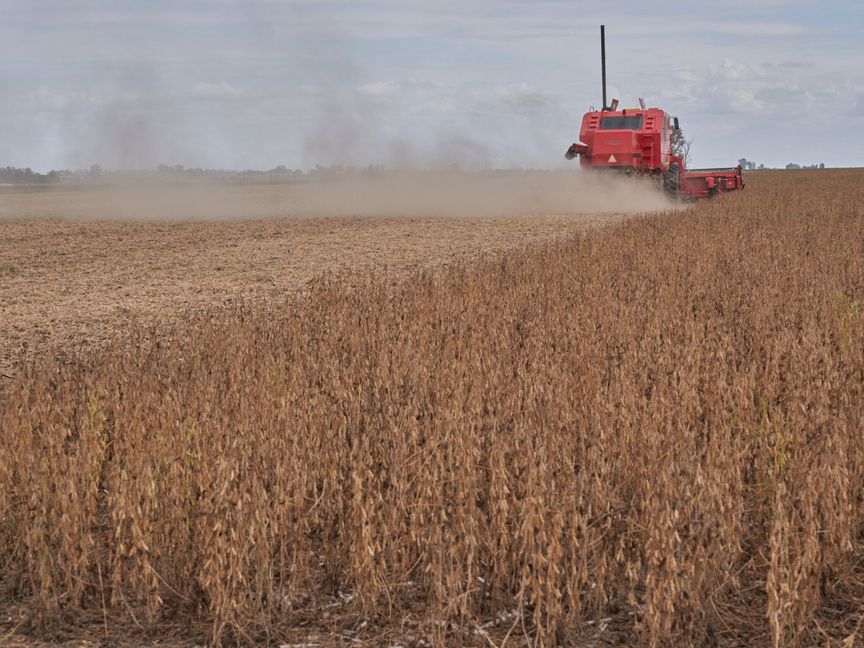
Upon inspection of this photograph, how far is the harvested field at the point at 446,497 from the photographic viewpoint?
339 cm

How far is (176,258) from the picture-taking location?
Result: 15.7m

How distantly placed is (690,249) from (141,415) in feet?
26.3

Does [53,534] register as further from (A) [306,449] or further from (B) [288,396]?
→ (B) [288,396]

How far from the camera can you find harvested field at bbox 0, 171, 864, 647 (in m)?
3.39

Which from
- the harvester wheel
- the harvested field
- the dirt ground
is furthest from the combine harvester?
the harvested field

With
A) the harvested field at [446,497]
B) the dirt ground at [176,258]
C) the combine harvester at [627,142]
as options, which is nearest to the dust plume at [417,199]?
the combine harvester at [627,142]

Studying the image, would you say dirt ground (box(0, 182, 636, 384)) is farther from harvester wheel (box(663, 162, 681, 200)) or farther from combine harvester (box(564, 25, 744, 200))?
harvester wheel (box(663, 162, 681, 200))

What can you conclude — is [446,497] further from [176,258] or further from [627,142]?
[627,142]

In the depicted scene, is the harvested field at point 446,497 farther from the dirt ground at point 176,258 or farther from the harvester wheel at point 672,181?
the harvester wheel at point 672,181

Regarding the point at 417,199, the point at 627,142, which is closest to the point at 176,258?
the point at 627,142

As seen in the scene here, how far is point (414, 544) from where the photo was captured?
149 inches

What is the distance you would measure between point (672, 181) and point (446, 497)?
950 inches

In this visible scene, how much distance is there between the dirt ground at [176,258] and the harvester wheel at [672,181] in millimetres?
4058

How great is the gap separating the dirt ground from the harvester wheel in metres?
4.06
